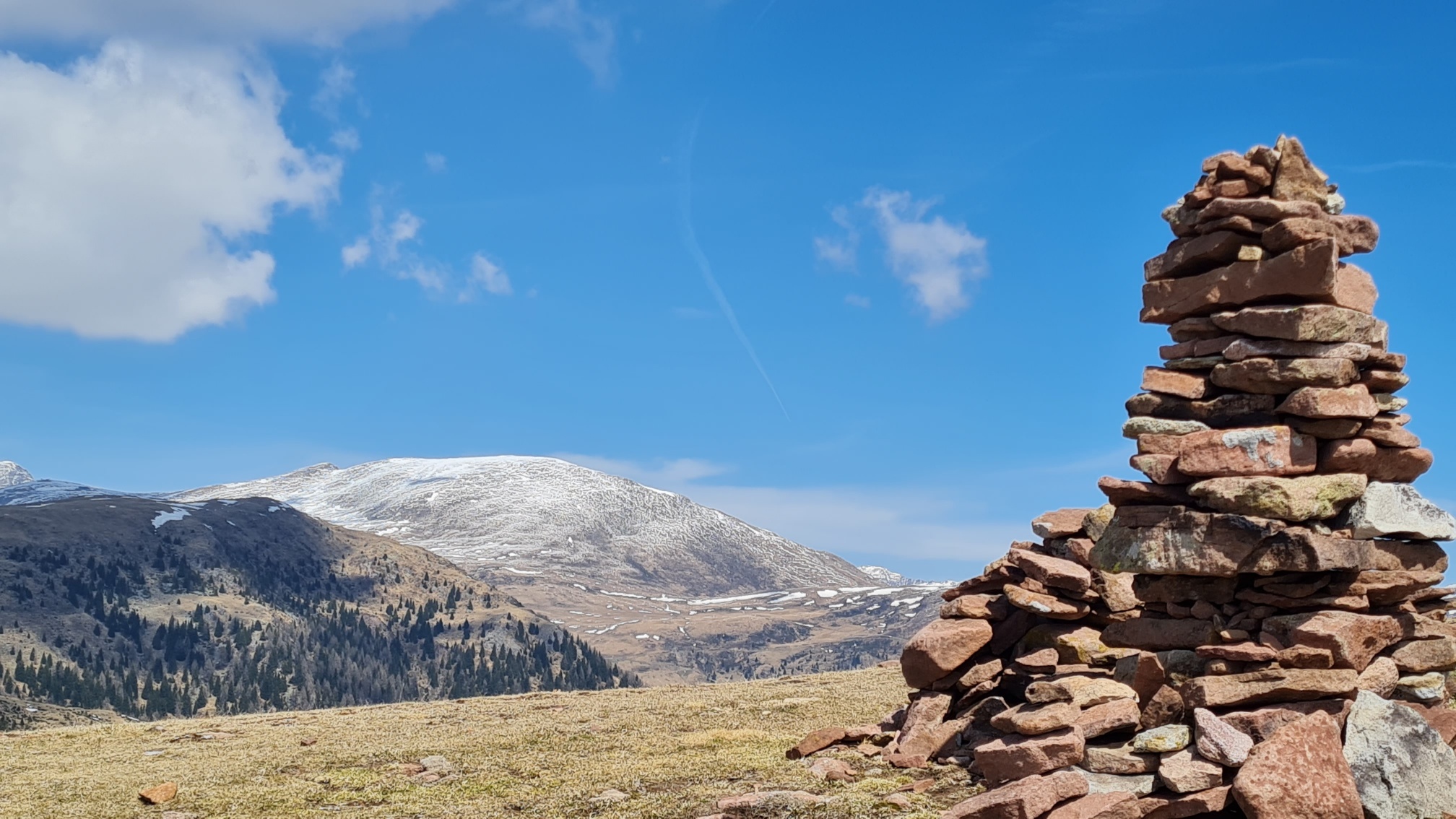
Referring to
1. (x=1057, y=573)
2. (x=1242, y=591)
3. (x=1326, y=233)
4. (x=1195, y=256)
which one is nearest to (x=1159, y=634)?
(x=1242, y=591)

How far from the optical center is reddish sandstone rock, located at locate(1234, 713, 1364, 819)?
1941cm

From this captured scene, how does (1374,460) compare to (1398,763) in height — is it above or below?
above

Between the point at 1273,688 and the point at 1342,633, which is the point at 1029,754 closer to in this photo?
the point at 1273,688

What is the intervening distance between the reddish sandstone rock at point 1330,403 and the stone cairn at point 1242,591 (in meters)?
0.06

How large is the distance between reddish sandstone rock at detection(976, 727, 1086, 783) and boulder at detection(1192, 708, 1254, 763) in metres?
2.32

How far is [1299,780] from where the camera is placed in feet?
64.5

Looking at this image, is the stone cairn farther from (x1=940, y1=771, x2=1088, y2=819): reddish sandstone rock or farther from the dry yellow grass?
the dry yellow grass

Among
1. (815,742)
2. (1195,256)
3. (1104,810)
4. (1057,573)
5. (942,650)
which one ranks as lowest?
(1104,810)

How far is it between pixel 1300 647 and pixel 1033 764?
601 centimetres

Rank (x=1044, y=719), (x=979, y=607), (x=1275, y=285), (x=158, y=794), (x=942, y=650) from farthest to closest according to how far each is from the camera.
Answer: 1. (x=979, y=607)
2. (x=942, y=650)
3. (x=158, y=794)
4. (x=1275, y=285)
5. (x=1044, y=719)

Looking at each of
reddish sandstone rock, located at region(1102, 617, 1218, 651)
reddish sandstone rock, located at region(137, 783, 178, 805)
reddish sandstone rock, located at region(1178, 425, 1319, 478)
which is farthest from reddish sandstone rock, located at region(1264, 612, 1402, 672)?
reddish sandstone rock, located at region(137, 783, 178, 805)

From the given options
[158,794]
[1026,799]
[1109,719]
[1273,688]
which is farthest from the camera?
[158,794]

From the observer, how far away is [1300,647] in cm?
2303

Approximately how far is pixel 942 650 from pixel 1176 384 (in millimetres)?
9038
